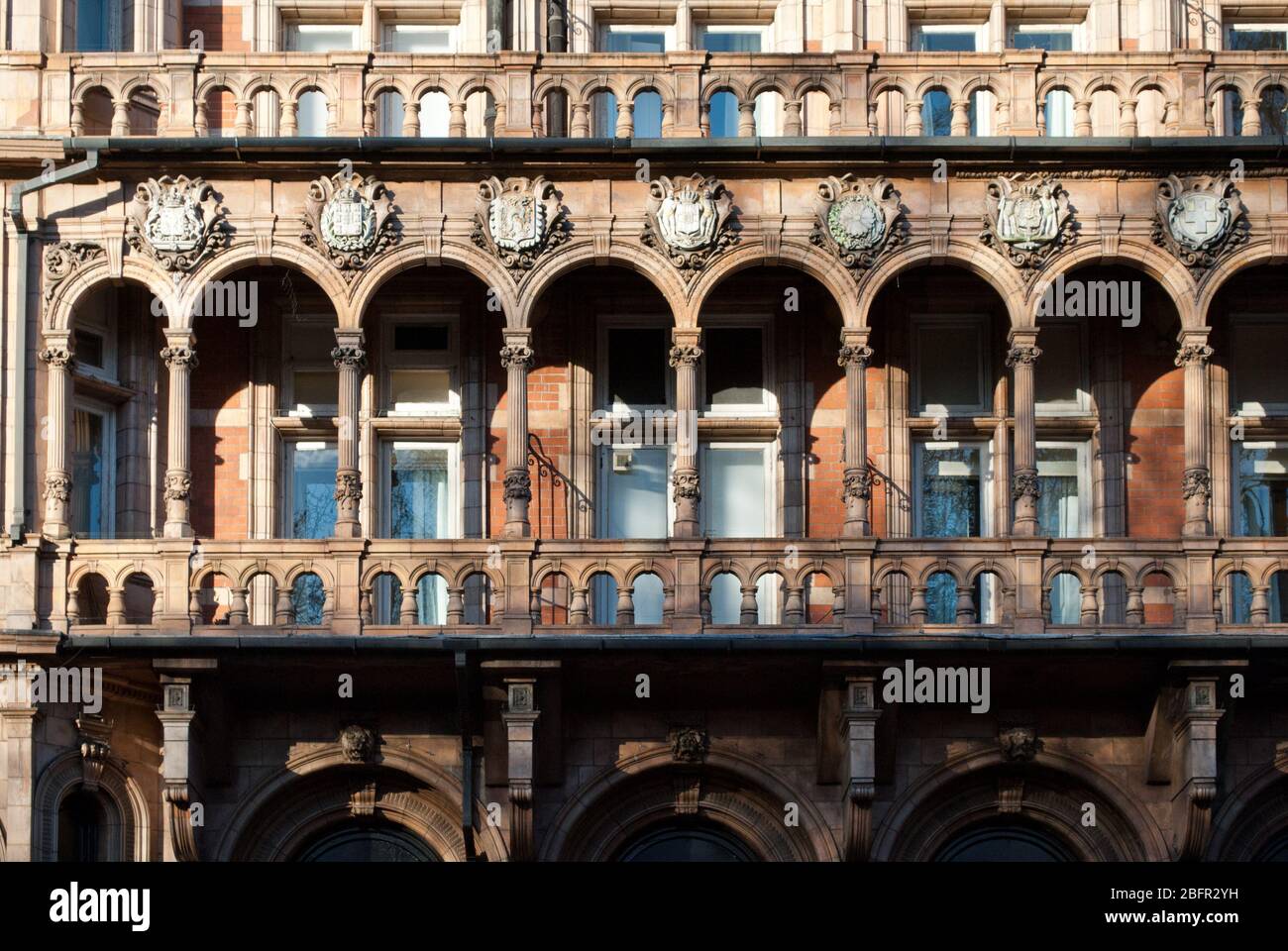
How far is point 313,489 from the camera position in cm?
3177

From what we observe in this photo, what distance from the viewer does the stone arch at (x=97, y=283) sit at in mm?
30250

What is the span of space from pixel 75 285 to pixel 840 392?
7.42 meters

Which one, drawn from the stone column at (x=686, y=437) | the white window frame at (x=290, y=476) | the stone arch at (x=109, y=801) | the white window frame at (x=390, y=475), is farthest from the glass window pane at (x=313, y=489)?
the stone column at (x=686, y=437)

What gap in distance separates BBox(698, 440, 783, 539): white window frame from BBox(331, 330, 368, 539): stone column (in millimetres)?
3487

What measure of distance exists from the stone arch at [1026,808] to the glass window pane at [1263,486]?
331 centimetres

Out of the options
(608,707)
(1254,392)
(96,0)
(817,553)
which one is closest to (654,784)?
(608,707)

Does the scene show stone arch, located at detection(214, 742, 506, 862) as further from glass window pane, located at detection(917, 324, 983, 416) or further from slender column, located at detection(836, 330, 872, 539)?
glass window pane, located at detection(917, 324, 983, 416)

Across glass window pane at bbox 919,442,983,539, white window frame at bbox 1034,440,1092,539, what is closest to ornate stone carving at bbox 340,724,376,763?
glass window pane at bbox 919,442,983,539

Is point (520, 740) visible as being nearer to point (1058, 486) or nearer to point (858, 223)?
point (858, 223)

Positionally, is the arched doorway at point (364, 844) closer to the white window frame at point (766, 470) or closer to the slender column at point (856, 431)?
the white window frame at point (766, 470)

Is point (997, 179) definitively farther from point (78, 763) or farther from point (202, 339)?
point (78, 763)

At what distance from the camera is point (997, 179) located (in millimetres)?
30500
